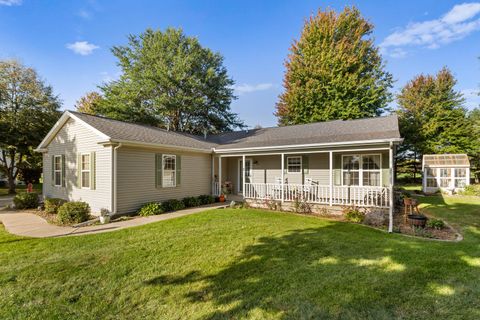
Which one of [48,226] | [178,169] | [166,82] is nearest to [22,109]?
[166,82]

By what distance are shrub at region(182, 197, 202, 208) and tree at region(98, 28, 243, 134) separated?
44.4 feet

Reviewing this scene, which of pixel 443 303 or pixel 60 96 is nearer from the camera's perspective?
pixel 443 303

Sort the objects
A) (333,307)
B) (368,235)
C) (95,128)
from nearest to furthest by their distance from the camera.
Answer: (333,307)
(368,235)
(95,128)

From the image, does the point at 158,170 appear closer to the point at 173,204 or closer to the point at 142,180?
the point at 142,180

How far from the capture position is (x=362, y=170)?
10.6 meters

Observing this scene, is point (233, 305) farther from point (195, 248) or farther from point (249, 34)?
point (249, 34)

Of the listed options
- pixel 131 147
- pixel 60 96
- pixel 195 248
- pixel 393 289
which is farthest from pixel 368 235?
pixel 60 96

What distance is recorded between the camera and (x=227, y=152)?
12.0 m

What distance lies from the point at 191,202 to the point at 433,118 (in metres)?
26.0

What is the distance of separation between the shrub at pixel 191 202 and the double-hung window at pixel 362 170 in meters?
6.98

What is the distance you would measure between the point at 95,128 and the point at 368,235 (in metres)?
9.93

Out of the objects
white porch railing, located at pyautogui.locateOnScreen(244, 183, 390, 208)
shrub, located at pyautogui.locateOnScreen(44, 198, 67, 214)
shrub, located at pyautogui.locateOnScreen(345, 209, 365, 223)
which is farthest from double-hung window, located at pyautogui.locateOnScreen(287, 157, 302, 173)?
shrub, located at pyautogui.locateOnScreen(44, 198, 67, 214)

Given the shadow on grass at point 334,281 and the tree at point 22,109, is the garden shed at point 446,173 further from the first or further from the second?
the tree at point 22,109

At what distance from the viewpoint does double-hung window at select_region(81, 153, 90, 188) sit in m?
9.66
